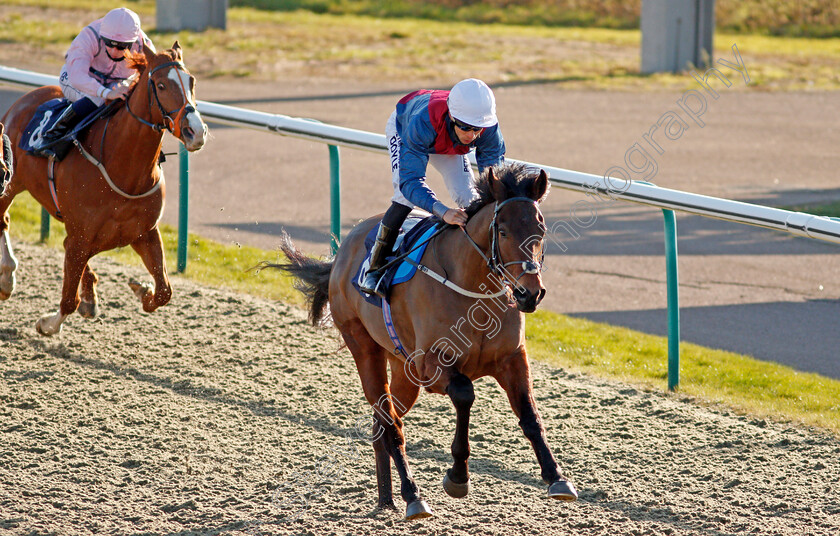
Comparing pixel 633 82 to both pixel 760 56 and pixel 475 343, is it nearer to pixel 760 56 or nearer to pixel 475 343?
pixel 760 56

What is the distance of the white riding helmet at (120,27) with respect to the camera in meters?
6.08

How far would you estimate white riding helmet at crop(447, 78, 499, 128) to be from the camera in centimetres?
404

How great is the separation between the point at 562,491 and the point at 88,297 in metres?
3.92

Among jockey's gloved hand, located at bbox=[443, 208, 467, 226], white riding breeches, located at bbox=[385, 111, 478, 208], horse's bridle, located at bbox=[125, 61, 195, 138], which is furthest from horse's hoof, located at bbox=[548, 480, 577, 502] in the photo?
horse's bridle, located at bbox=[125, 61, 195, 138]

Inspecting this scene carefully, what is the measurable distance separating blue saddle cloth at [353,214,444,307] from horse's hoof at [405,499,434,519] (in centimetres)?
86

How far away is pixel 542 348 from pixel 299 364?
155 centimetres

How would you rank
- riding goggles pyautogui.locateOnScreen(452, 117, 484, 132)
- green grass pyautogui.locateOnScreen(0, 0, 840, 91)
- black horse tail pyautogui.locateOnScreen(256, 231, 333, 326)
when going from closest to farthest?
1. riding goggles pyautogui.locateOnScreen(452, 117, 484, 132)
2. black horse tail pyautogui.locateOnScreen(256, 231, 333, 326)
3. green grass pyautogui.locateOnScreen(0, 0, 840, 91)

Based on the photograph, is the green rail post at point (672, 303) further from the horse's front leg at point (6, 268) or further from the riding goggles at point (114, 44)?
the horse's front leg at point (6, 268)

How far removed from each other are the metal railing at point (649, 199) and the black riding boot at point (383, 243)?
1261 mm

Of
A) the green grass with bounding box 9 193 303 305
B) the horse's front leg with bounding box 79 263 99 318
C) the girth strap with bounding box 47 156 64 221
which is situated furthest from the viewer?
the green grass with bounding box 9 193 303 305

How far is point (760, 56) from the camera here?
19.7 meters

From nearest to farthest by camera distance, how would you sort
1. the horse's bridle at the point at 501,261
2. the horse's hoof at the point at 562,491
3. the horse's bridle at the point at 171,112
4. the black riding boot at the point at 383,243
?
the horse's bridle at the point at 501,261, the horse's hoof at the point at 562,491, the black riding boot at the point at 383,243, the horse's bridle at the point at 171,112

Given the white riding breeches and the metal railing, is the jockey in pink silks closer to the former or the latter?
the metal railing

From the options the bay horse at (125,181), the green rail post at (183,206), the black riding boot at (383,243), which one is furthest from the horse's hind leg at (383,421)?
the green rail post at (183,206)
